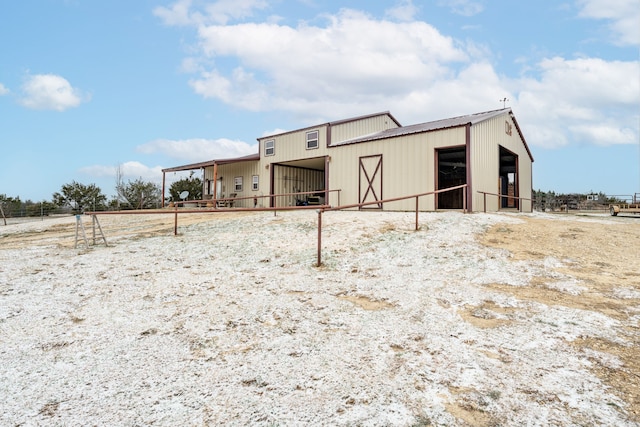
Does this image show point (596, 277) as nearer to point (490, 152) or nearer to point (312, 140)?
point (490, 152)

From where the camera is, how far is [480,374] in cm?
289

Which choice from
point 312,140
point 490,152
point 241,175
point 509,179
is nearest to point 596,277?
point 490,152

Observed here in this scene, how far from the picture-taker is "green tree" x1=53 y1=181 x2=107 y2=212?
30.3 metres

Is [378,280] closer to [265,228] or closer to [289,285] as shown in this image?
[289,285]

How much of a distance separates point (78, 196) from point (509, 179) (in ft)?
108

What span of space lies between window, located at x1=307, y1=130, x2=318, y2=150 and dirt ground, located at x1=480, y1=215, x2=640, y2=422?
10.9 meters

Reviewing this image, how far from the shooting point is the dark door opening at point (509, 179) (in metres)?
17.6

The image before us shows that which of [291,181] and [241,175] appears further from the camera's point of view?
[241,175]

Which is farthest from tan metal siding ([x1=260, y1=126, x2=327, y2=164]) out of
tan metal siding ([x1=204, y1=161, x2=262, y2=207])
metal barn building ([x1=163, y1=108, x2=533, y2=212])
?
tan metal siding ([x1=204, y1=161, x2=262, y2=207])

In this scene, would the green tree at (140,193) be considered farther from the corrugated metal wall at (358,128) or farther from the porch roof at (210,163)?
the corrugated metal wall at (358,128)

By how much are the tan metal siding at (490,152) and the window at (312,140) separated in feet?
26.2

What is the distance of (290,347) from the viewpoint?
3391mm

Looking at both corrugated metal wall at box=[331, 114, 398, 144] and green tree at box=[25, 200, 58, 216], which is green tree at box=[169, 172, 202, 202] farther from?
corrugated metal wall at box=[331, 114, 398, 144]

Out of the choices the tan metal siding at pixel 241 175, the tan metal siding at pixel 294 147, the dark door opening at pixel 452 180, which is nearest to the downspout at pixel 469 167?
the dark door opening at pixel 452 180
